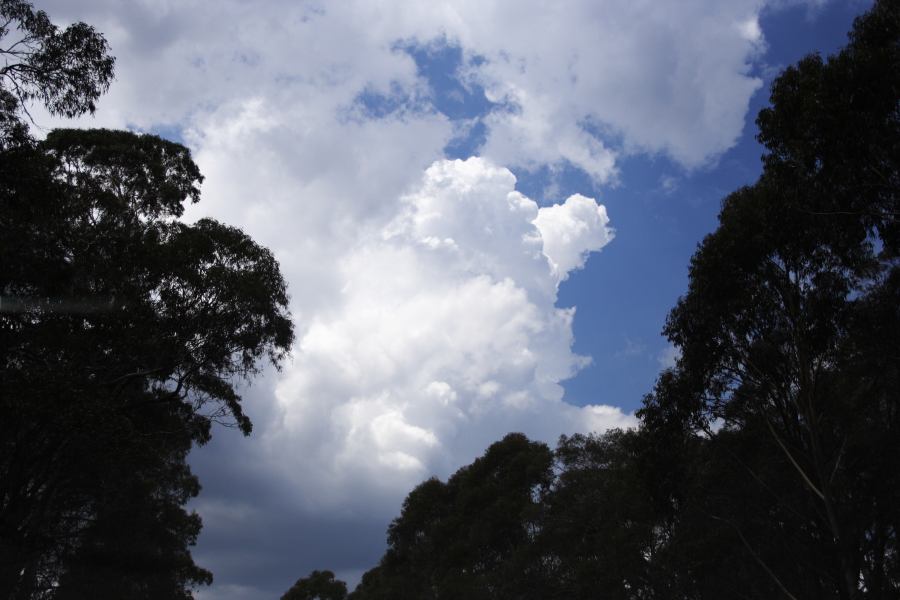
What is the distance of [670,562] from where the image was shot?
78.6ft

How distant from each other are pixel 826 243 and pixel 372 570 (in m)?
65.1

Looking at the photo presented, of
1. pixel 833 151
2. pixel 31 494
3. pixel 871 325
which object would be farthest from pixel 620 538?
pixel 31 494

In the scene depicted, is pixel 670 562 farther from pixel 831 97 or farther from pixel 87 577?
pixel 87 577

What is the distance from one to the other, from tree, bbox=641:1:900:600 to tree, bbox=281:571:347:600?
2612 inches

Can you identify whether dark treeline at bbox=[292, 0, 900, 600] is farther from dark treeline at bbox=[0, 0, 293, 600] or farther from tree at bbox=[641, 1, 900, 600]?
dark treeline at bbox=[0, 0, 293, 600]

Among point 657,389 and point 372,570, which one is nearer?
point 657,389

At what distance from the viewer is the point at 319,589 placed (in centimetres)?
7875

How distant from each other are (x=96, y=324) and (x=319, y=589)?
2885 inches

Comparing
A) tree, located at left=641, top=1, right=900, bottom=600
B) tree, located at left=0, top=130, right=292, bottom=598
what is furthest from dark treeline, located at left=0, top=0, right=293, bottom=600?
tree, located at left=641, top=1, right=900, bottom=600

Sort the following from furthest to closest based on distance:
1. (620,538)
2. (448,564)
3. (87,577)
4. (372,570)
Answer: (372,570), (448,564), (620,538), (87,577)

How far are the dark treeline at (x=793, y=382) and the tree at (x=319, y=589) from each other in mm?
59945

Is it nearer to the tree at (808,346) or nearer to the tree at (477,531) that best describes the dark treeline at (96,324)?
the tree at (808,346)

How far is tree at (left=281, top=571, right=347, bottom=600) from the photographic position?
257ft

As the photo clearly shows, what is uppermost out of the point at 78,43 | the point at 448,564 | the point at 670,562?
the point at 78,43
